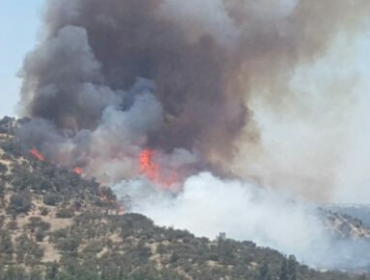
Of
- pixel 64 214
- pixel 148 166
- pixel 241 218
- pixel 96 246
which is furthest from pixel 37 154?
pixel 96 246

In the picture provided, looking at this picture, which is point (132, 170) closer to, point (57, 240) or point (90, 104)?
point (90, 104)

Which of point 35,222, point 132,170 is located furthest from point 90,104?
point 35,222

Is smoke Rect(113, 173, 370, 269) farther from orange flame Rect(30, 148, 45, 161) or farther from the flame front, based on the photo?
orange flame Rect(30, 148, 45, 161)

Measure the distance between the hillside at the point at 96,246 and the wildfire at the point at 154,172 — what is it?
46.3 feet

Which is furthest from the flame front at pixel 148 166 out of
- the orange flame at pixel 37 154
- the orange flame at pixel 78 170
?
the orange flame at pixel 37 154

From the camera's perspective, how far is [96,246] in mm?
120125

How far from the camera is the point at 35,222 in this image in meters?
126

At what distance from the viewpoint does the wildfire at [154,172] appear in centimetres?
15625

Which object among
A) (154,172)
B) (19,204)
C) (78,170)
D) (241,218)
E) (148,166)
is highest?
(148,166)

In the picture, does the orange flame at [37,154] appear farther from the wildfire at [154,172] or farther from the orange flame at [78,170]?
the wildfire at [154,172]

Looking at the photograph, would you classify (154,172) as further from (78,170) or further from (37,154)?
(37,154)

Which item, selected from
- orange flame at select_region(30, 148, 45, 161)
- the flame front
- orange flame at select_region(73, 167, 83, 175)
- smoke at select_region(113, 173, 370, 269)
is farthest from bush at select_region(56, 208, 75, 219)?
the flame front

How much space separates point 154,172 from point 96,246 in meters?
39.6

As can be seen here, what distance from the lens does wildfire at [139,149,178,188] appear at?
156250 millimetres
